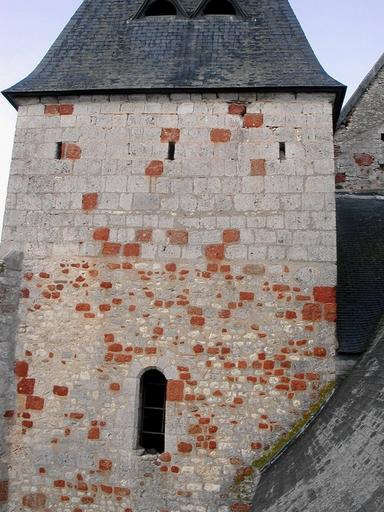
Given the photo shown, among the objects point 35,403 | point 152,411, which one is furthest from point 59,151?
point 152,411

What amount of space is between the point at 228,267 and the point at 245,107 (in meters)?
2.17

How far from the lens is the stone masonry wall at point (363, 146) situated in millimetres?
9062

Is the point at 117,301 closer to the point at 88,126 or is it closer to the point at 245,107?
the point at 88,126

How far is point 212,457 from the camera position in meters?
5.67

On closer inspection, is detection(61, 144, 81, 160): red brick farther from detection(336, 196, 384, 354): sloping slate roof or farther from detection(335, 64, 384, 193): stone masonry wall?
detection(335, 64, 384, 193): stone masonry wall

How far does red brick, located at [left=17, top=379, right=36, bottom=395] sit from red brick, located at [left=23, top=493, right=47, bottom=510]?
1.15 metres

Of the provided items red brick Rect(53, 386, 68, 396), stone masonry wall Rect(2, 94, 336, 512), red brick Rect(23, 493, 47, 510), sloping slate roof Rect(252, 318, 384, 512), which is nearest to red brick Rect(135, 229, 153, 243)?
stone masonry wall Rect(2, 94, 336, 512)

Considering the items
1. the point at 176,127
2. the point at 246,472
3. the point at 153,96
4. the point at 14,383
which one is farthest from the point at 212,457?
the point at 153,96

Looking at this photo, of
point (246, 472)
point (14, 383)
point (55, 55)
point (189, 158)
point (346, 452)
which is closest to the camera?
point (346, 452)

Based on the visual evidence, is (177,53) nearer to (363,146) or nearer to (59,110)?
(59,110)

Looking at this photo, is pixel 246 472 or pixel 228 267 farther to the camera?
pixel 228 267

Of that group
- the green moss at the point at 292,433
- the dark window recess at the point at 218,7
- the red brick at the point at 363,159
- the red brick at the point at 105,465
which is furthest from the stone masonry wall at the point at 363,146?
the red brick at the point at 105,465

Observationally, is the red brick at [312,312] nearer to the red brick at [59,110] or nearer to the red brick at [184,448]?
the red brick at [184,448]

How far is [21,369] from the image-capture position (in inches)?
242
